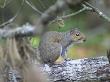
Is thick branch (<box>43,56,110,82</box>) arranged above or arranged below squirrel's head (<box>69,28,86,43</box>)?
below

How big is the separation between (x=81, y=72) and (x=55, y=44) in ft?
4.25

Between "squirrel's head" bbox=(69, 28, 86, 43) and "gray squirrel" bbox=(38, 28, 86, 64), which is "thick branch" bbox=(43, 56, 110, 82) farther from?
"squirrel's head" bbox=(69, 28, 86, 43)

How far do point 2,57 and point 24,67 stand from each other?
0.19 metres

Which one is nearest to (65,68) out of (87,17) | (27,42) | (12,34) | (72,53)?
(27,42)

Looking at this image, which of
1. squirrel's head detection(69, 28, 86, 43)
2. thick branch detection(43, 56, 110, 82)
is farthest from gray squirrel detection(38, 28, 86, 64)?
thick branch detection(43, 56, 110, 82)

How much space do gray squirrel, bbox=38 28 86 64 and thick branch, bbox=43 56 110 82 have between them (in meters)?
0.58

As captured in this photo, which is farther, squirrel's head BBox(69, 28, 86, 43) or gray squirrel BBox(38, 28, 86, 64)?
squirrel's head BBox(69, 28, 86, 43)

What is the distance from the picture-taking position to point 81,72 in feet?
15.9

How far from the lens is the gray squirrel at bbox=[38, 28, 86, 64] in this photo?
5789 millimetres

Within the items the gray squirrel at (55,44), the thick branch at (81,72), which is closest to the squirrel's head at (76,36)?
the gray squirrel at (55,44)

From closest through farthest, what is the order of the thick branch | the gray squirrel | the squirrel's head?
the thick branch
the gray squirrel
the squirrel's head

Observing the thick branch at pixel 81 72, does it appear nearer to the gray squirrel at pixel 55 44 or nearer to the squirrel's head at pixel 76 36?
the gray squirrel at pixel 55 44

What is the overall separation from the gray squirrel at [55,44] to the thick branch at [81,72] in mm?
583

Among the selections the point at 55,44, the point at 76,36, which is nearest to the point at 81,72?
the point at 55,44
